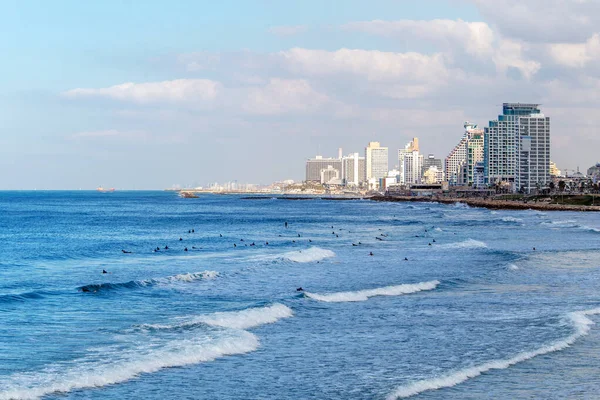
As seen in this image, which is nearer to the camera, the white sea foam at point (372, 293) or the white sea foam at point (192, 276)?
the white sea foam at point (372, 293)

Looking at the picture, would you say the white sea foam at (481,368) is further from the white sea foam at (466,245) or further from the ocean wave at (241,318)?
the white sea foam at (466,245)

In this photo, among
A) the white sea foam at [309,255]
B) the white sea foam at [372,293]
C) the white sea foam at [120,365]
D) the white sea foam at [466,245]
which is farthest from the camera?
the white sea foam at [466,245]

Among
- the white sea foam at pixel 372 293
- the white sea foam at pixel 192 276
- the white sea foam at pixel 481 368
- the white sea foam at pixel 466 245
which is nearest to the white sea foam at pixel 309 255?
the white sea foam at pixel 192 276

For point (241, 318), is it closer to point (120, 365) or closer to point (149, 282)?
point (120, 365)

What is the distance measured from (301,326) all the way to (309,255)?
25.7 m

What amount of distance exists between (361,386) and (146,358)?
608 cm

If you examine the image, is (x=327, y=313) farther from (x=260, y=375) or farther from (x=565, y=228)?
(x=565, y=228)

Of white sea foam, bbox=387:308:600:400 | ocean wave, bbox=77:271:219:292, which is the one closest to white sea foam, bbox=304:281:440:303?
ocean wave, bbox=77:271:219:292

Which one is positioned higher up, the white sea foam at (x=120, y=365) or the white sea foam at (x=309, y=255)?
the white sea foam at (x=120, y=365)

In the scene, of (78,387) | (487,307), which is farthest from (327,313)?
(78,387)

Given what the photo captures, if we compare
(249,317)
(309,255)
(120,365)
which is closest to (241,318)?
(249,317)

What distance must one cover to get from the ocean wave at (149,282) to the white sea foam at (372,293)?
27.4 ft

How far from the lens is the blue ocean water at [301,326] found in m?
17.6

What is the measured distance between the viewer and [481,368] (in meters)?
19.1
